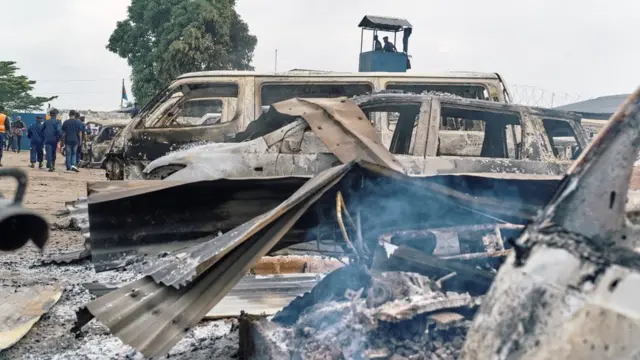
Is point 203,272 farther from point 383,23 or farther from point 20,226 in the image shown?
point 383,23

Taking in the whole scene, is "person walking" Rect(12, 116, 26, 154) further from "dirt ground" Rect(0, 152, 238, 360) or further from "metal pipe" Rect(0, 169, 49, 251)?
"metal pipe" Rect(0, 169, 49, 251)

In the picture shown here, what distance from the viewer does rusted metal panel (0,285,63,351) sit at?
3.83 metres

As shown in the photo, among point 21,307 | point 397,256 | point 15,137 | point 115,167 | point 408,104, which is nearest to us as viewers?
point 397,256

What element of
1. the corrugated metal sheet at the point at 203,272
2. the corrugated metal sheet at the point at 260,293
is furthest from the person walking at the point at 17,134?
the corrugated metal sheet at the point at 203,272

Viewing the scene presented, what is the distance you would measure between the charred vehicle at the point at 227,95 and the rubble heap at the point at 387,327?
18.0 feet

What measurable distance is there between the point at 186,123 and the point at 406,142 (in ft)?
13.5

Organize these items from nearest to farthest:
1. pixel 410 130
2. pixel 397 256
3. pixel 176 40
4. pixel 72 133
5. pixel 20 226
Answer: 1. pixel 20 226
2. pixel 397 256
3. pixel 410 130
4. pixel 72 133
5. pixel 176 40

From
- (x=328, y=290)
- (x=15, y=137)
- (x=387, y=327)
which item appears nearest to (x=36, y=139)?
(x=15, y=137)

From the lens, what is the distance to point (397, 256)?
122 inches

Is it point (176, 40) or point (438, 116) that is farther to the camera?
point (176, 40)

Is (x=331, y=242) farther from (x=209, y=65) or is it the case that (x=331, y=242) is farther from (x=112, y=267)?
(x=209, y=65)

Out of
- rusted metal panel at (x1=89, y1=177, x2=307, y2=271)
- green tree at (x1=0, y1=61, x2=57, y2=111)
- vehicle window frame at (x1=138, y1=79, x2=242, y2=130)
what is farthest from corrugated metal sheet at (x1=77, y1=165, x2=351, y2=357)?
green tree at (x1=0, y1=61, x2=57, y2=111)

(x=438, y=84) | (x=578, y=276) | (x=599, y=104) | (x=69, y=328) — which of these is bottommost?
(x=69, y=328)

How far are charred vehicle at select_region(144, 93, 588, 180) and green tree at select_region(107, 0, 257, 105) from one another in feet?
56.3
